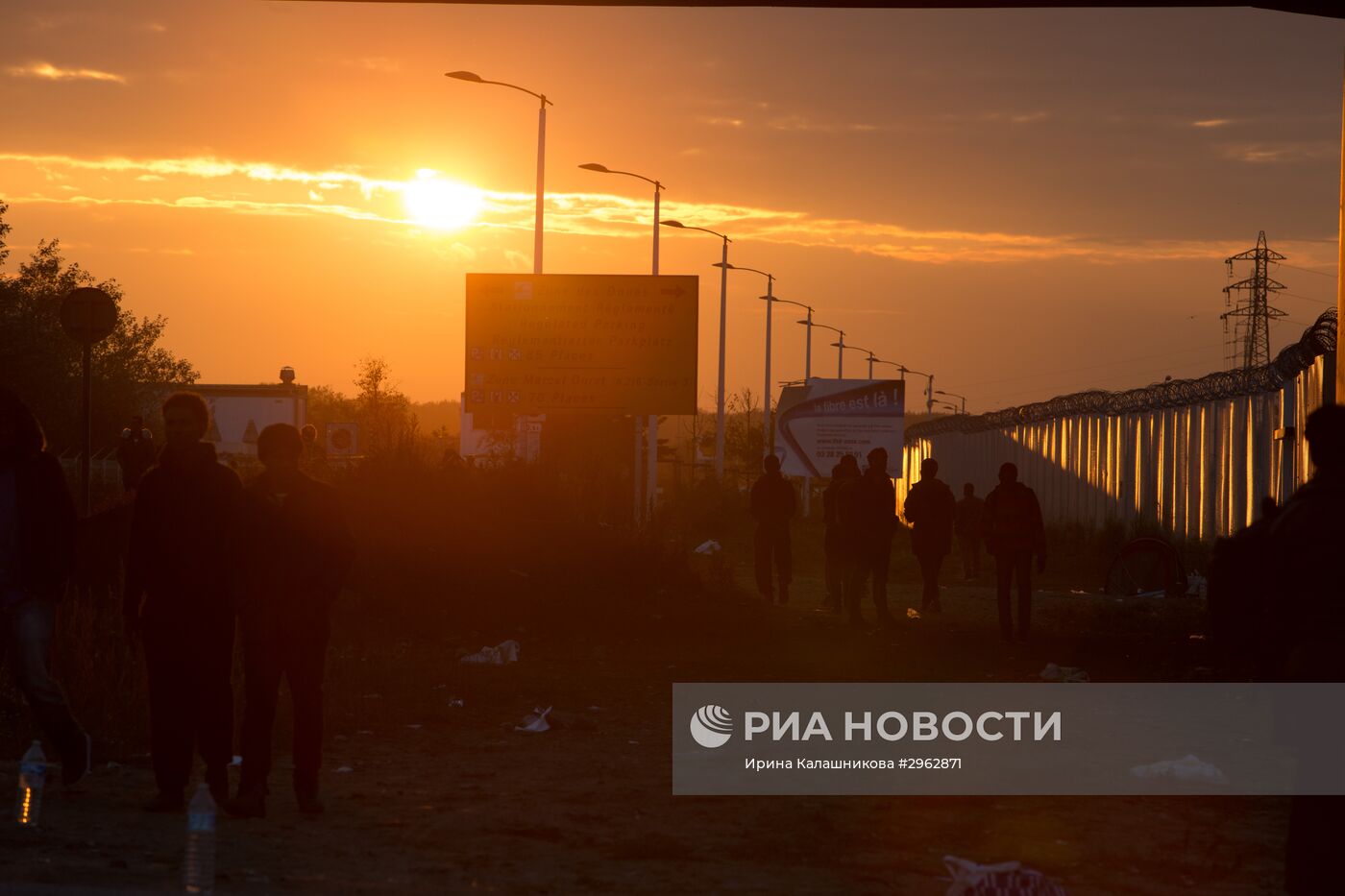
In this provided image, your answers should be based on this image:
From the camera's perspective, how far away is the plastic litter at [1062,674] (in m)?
15.7

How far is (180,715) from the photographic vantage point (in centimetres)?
848

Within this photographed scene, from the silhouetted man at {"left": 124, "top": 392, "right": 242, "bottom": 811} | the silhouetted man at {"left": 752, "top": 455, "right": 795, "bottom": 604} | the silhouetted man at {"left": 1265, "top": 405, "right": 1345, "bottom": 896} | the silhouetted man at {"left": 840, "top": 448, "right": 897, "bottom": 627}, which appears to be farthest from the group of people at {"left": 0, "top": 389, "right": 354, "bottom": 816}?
the silhouetted man at {"left": 752, "top": 455, "right": 795, "bottom": 604}

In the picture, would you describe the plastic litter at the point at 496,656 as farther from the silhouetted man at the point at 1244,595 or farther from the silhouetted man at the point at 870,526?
the silhouetted man at the point at 1244,595

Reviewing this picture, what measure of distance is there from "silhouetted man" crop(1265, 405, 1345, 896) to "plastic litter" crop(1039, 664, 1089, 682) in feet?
29.9

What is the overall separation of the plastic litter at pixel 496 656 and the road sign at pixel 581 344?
1658 cm

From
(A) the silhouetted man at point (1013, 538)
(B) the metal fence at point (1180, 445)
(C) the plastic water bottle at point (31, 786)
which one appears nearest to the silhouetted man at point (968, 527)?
(B) the metal fence at point (1180, 445)

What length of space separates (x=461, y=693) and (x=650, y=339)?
2061 centimetres

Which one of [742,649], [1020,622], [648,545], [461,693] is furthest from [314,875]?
[648,545]

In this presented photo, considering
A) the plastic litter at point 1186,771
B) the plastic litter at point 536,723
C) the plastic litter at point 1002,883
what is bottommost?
the plastic litter at point 536,723

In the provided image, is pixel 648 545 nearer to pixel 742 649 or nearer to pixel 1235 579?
pixel 742 649

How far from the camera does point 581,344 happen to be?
115ft

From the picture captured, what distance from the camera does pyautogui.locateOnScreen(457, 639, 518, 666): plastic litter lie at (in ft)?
55.7

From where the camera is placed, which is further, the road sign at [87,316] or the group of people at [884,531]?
the group of people at [884,531]

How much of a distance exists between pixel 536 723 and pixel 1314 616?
6871 mm
